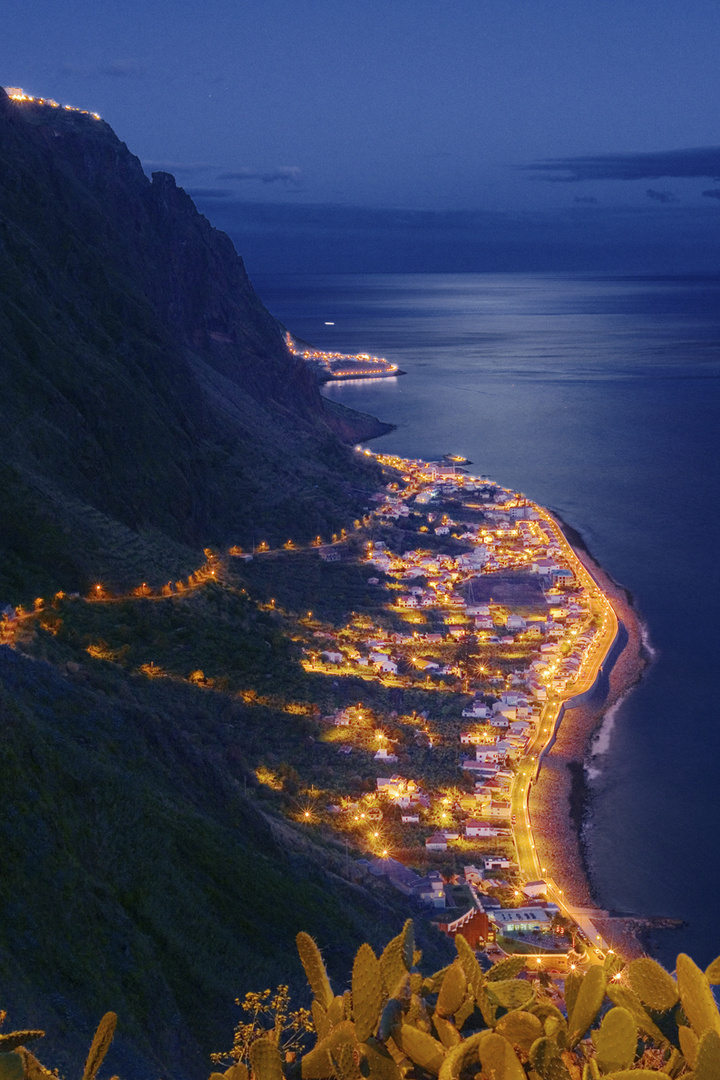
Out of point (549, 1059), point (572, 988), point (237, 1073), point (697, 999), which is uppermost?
point (697, 999)

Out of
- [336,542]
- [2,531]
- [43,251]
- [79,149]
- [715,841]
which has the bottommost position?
[715,841]

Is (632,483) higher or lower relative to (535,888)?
higher

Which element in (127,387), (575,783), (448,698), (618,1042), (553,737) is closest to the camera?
(618,1042)

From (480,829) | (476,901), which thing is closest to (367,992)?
(476,901)

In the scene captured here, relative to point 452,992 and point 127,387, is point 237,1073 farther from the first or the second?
point 127,387

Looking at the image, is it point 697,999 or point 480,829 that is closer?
point 697,999

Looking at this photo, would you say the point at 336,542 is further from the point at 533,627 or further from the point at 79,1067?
the point at 79,1067

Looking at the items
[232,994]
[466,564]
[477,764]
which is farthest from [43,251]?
[232,994]

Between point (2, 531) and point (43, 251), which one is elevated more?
point (43, 251)
